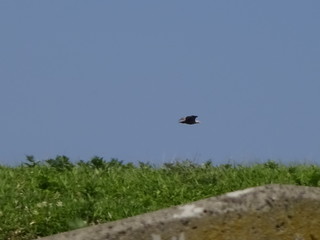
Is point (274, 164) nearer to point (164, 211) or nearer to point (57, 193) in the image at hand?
point (57, 193)

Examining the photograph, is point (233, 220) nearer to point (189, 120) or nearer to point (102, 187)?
point (102, 187)

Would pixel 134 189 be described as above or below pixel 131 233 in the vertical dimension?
above

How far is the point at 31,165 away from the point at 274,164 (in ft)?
9.65

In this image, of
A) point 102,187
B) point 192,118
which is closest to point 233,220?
point 102,187

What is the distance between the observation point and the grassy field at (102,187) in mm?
7945

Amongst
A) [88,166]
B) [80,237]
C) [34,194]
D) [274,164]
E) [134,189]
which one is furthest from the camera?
[274,164]

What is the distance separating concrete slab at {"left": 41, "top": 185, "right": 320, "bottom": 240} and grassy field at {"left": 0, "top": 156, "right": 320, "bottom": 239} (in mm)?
4406

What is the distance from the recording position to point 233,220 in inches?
133

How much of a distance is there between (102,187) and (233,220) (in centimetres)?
580

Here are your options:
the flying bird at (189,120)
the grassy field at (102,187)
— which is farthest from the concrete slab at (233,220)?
the flying bird at (189,120)

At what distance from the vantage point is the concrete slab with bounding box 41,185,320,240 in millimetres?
3238

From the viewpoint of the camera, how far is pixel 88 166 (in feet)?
34.9

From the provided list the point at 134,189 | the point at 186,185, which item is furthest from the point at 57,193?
the point at 186,185

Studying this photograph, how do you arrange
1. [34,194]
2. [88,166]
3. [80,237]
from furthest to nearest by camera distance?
[88,166] < [34,194] < [80,237]
